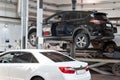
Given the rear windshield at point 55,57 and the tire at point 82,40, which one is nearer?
the rear windshield at point 55,57

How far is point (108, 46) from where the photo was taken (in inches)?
566

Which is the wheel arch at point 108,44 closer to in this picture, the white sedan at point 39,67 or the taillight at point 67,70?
the white sedan at point 39,67

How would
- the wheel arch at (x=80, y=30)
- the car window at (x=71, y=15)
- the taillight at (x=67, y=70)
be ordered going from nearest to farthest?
the taillight at (x=67, y=70) < the wheel arch at (x=80, y=30) < the car window at (x=71, y=15)

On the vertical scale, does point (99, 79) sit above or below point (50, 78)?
below

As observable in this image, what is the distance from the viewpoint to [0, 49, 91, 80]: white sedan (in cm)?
770

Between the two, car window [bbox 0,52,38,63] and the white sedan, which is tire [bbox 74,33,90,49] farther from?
car window [bbox 0,52,38,63]

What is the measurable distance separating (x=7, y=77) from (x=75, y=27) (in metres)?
5.02

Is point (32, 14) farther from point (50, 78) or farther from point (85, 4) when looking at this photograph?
point (50, 78)

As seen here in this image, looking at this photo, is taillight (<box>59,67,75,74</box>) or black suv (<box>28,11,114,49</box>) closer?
taillight (<box>59,67,75,74</box>)

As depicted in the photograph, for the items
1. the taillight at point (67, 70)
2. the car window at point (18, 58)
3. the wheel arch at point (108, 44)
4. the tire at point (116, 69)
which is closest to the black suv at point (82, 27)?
the tire at point (116, 69)

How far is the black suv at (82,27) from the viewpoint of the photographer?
12.1 metres

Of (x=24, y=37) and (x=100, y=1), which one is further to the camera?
(x=100, y=1)

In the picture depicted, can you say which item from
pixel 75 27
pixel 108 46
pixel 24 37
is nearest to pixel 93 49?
pixel 108 46

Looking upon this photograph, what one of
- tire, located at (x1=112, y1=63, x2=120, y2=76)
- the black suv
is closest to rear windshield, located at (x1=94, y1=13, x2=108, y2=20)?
the black suv
